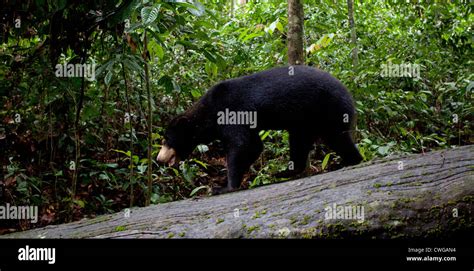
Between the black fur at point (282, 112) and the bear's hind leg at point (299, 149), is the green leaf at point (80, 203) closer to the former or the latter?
the black fur at point (282, 112)

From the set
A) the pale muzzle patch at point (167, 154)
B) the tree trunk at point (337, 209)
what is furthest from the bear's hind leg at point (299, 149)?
the tree trunk at point (337, 209)

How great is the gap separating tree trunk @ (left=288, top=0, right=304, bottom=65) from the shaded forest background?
0.92ft

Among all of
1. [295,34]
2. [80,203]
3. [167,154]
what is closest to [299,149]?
[295,34]

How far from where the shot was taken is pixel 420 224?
2.51 m

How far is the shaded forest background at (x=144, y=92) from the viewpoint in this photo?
5047 mm

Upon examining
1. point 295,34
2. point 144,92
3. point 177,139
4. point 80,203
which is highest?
point 295,34

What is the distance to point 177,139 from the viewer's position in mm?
6148

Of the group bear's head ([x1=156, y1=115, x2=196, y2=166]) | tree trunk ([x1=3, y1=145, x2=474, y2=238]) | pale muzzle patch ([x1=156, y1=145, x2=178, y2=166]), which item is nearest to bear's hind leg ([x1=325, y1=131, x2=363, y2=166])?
tree trunk ([x1=3, y1=145, x2=474, y2=238])

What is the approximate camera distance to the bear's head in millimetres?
6098

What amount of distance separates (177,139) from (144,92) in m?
1.65

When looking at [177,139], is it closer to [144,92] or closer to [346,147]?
[144,92]

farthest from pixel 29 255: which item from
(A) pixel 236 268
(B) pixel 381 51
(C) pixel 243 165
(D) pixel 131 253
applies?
(B) pixel 381 51

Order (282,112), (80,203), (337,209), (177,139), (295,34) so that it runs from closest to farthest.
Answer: (337,209), (282,112), (80,203), (177,139), (295,34)

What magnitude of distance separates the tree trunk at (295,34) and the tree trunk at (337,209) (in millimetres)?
2769
